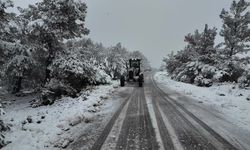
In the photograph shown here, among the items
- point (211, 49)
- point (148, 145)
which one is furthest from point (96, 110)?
point (211, 49)

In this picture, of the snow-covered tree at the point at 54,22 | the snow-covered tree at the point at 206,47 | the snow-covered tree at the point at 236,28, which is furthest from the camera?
the snow-covered tree at the point at 206,47

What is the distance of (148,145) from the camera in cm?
572

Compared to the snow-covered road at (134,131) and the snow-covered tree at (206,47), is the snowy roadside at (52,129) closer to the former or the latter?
the snow-covered road at (134,131)

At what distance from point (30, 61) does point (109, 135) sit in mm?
13148

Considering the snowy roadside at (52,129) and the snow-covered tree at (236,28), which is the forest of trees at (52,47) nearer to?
the snowy roadside at (52,129)

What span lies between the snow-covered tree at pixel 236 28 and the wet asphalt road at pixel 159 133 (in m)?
15.1

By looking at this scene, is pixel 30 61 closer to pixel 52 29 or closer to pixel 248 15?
pixel 52 29

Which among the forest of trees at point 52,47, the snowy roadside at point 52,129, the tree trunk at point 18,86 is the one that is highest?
the forest of trees at point 52,47

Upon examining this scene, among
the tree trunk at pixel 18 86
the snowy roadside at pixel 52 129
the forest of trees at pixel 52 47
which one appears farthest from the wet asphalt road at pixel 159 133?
the tree trunk at pixel 18 86

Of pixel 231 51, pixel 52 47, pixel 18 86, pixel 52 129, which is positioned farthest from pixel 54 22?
pixel 231 51

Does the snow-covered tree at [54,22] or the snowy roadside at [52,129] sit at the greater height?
the snow-covered tree at [54,22]

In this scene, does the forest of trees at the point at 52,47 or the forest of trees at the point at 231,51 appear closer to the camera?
the forest of trees at the point at 52,47

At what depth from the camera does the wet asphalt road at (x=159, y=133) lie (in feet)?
18.7

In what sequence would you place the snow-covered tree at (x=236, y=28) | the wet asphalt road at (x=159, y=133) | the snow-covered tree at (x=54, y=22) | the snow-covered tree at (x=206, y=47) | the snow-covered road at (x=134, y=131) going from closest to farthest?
the wet asphalt road at (x=159, y=133) → the snow-covered road at (x=134, y=131) → the snow-covered tree at (x=54, y=22) → the snow-covered tree at (x=236, y=28) → the snow-covered tree at (x=206, y=47)
